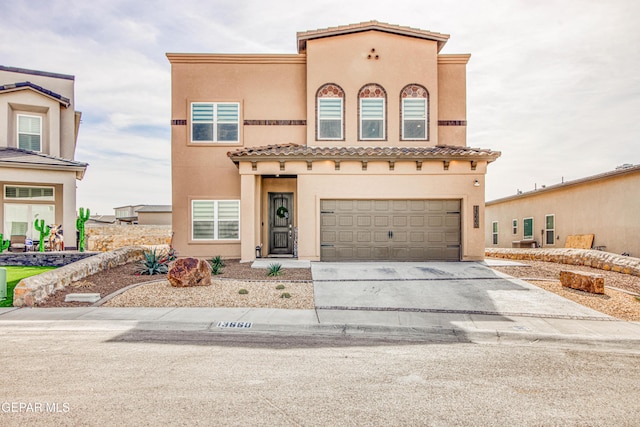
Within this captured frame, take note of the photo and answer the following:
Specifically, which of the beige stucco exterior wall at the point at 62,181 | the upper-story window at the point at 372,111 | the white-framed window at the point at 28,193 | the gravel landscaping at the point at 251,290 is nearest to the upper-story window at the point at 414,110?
the upper-story window at the point at 372,111

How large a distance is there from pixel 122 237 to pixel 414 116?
18.7m

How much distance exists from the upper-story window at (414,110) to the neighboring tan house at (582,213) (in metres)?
7.40

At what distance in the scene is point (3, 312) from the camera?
9.19m

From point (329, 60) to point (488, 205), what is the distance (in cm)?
1617

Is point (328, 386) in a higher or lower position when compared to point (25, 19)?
lower

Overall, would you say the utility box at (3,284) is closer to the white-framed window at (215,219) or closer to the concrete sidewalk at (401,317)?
the concrete sidewalk at (401,317)

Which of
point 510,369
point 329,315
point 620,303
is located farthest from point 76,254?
A: point 620,303

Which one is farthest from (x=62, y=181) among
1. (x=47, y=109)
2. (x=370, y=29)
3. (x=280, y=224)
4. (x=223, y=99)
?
(x=370, y=29)

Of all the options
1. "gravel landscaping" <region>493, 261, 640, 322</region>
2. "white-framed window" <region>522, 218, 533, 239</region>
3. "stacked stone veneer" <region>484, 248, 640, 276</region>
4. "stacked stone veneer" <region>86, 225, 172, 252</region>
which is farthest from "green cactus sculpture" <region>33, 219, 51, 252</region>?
"white-framed window" <region>522, 218, 533, 239</region>

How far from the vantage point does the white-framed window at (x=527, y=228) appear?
2325cm

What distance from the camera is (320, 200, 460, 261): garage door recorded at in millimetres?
15914

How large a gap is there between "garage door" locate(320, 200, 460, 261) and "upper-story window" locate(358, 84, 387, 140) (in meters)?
3.16

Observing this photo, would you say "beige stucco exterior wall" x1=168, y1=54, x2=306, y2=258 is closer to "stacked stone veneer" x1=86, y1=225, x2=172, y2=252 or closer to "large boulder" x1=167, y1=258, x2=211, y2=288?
"large boulder" x1=167, y1=258, x2=211, y2=288

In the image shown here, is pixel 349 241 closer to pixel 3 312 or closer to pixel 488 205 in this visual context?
pixel 3 312
